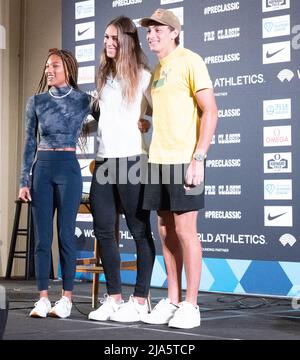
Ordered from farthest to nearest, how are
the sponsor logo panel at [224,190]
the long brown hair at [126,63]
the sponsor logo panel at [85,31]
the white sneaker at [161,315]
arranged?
1. the sponsor logo panel at [85,31]
2. the sponsor logo panel at [224,190]
3. the long brown hair at [126,63]
4. the white sneaker at [161,315]

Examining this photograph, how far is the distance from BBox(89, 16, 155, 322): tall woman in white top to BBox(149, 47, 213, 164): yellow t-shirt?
0.15m

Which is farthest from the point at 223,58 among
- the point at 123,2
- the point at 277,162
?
the point at 123,2

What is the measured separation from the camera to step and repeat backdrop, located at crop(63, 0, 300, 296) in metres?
5.58

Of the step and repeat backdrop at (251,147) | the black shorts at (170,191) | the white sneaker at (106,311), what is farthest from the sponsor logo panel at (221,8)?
the white sneaker at (106,311)

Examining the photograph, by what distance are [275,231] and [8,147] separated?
320cm

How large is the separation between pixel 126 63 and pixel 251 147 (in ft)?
6.71

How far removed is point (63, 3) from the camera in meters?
7.33

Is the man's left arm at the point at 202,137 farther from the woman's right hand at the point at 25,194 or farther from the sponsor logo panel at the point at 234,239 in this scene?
the sponsor logo panel at the point at 234,239

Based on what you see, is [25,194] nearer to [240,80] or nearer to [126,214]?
[126,214]

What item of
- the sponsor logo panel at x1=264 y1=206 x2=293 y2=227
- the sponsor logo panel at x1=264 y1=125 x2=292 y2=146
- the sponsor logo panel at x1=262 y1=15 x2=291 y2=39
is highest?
the sponsor logo panel at x1=262 y1=15 x2=291 y2=39

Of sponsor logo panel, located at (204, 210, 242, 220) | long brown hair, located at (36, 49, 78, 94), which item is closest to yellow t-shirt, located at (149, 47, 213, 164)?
long brown hair, located at (36, 49, 78, 94)

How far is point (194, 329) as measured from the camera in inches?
146

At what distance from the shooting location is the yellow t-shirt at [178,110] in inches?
148

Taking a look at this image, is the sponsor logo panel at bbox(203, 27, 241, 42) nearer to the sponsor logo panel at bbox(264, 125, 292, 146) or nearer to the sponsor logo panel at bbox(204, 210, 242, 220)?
the sponsor logo panel at bbox(264, 125, 292, 146)
